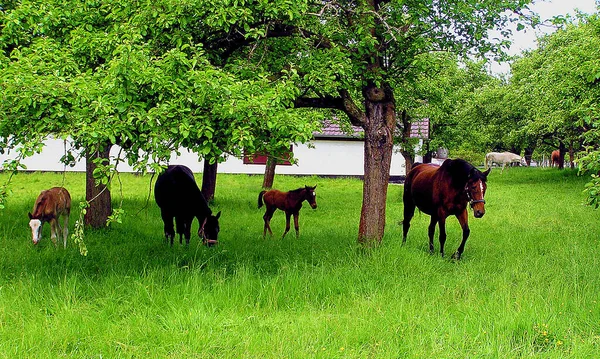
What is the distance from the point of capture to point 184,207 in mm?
10531

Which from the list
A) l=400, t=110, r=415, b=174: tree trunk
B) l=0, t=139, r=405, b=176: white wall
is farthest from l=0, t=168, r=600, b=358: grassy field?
l=0, t=139, r=405, b=176: white wall

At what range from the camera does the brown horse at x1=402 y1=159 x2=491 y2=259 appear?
29.3 feet

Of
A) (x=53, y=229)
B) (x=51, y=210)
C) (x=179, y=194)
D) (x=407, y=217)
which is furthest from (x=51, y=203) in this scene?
(x=407, y=217)

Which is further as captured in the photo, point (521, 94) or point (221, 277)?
point (521, 94)

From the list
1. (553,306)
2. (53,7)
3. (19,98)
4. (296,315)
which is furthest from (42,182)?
(553,306)

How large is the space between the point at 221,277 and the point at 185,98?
2.33 m

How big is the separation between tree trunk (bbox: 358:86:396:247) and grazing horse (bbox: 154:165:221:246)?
2.83m

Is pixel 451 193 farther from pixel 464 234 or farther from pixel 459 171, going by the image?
pixel 464 234

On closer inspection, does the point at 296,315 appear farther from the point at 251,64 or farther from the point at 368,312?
the point at 251,64

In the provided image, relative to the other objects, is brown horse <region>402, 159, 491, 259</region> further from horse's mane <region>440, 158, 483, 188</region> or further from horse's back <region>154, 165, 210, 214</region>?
horse's back <region>154, 165, 210, 214</region>

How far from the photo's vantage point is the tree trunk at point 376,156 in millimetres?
8844

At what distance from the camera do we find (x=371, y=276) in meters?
7.39

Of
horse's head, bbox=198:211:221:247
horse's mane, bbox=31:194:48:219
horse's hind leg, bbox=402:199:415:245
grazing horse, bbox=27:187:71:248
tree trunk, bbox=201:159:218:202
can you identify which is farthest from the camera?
tree trunk, bbox=201:159:218:202

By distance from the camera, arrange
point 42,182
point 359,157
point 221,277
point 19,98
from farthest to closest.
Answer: point 359,157, point 42,182, point 221,277, point 19,98
